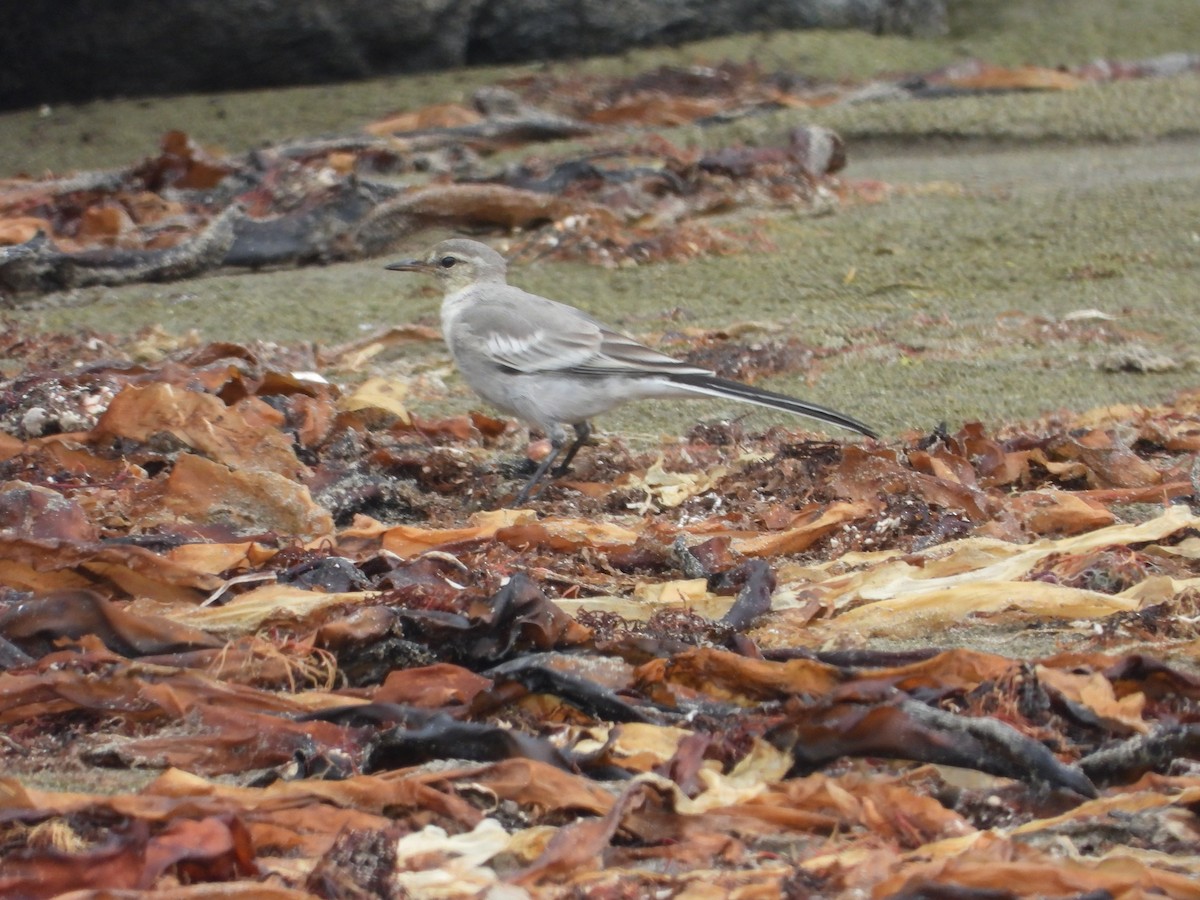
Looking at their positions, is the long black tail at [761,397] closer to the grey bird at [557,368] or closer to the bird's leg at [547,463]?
the grey bird at [557,368]

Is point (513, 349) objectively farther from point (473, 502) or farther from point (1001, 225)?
point (1001, 225)

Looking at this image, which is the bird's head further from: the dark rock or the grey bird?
the dark rock

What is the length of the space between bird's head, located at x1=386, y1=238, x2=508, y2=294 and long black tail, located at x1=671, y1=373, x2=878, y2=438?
1214 mm

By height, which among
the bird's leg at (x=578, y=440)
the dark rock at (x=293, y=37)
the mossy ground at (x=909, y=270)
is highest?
the dark rock at (x=293, y=37)

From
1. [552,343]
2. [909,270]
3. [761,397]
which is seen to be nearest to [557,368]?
[552,343]

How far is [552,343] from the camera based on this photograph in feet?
17.8

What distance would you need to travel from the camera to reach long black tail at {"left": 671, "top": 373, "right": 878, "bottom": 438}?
481 cm

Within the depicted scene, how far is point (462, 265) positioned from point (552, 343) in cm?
83

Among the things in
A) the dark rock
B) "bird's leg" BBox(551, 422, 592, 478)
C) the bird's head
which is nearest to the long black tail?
"bird's leg" BBox(551, 422, 592, 478)

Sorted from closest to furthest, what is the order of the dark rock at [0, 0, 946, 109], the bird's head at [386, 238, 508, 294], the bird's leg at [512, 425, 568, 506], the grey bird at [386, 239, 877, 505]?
the bird's leg at [512, 425, 568, 506] < the grey bird at [386, 239, 877, 505] < the bird's head at [386, 238, 508, 294] < the dark rock at [0, 0, 946, 109]

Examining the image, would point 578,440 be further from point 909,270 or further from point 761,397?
point 909,270

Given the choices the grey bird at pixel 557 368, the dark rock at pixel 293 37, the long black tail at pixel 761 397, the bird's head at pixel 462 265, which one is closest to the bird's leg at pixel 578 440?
the grey bird at pixel 557 368

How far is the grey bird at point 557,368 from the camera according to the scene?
5.18 meters

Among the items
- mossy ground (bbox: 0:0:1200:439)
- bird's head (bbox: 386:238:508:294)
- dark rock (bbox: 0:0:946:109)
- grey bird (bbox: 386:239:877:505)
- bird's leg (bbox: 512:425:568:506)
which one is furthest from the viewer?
dark rock (bbox: 0:0:946:109)
